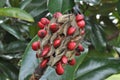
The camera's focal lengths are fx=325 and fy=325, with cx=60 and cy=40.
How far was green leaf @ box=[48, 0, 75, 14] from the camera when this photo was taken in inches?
39.8

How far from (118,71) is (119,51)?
52 cm

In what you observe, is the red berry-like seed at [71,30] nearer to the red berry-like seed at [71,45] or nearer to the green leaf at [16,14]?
the red berry-like seed at [71,45]

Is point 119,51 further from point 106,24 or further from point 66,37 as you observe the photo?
point 66,37

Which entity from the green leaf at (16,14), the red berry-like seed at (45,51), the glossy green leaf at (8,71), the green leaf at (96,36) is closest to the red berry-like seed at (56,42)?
the red berry-like seed at (45,51)

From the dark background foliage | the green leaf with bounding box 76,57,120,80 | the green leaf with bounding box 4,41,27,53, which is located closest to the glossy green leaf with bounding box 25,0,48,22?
the dark background foliage

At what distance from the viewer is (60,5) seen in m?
1.04

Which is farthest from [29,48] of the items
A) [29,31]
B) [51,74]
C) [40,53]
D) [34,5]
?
[29,31]

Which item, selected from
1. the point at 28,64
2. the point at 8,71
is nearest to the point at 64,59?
the point at 28,64

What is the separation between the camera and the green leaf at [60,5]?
1.01 metres

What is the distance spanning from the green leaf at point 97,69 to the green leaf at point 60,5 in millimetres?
182

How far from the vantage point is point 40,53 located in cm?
63

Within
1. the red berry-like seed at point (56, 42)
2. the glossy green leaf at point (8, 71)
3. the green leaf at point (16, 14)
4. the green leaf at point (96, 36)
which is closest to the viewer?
the red berry-like seed at point (56, 42)

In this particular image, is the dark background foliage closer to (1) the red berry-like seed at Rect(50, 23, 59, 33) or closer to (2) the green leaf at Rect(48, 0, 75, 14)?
(2) the green leaf at Rect(48, 0, 75, 14)

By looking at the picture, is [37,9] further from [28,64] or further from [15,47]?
[28,64]
